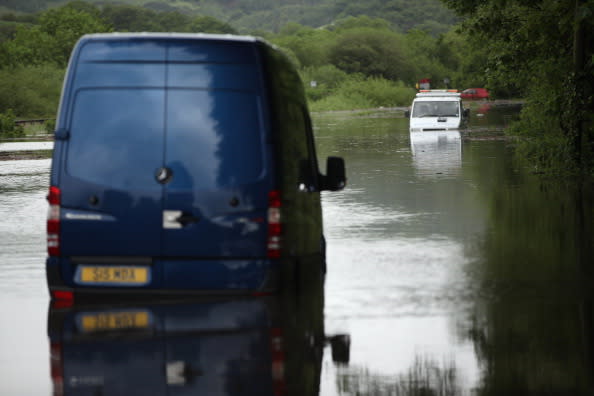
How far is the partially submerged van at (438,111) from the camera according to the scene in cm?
4562

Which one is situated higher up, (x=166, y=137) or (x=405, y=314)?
(x=166, y=137)

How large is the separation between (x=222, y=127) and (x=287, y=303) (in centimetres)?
178

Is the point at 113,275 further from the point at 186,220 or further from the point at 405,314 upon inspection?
the point at 405,314

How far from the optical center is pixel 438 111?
152 ft

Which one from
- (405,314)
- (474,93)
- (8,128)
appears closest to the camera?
(405,314)

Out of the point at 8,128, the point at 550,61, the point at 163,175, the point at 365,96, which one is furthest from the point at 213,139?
the point at 365,96

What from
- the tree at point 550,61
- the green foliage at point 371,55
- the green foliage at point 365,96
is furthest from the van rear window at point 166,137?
the green foliage at point 371,55

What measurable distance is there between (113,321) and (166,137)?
1438mm

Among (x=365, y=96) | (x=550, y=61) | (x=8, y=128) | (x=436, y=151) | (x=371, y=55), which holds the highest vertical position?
(x=550, y=61)

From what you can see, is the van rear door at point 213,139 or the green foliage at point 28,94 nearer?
the van rear door at point 213,139

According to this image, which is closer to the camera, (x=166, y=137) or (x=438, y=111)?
(x=166, y=137)

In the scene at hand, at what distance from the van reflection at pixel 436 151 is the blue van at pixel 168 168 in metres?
16.5

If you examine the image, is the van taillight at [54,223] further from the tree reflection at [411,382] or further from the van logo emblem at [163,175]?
the tree reflection at [411,382]

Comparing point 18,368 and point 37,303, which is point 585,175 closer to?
point 37,303
